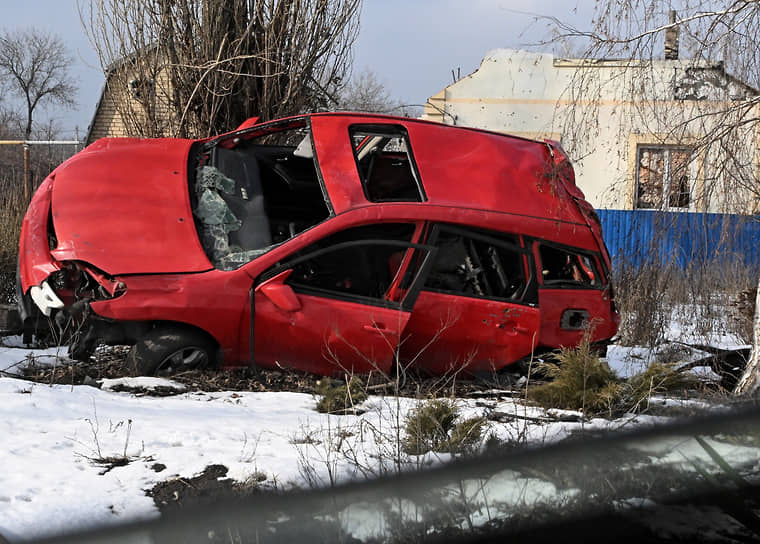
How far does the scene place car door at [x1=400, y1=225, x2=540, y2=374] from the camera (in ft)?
15.9

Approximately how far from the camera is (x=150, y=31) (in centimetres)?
802

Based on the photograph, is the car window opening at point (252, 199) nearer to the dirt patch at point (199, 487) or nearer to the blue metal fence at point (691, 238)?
the dirt patch at point (199, 487)

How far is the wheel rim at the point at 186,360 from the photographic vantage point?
4.60 metres

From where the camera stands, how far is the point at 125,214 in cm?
461

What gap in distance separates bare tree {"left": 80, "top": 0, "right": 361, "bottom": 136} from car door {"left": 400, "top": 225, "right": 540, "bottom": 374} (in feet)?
12.9

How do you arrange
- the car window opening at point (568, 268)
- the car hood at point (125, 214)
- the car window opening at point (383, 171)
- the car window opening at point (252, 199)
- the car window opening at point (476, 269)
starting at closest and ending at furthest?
the car hood at point (125, 214), the car window opening at point (252, 199), the car window opening at point (476, 269), the car window opening at point (568, 268), the car window opening at point (383, 171)

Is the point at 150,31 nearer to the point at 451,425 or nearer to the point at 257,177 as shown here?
the point at 257,177

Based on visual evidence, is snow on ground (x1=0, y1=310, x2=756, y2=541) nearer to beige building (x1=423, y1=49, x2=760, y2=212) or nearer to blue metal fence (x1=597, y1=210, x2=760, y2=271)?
beige building (x1=423, y1=49, x2=760, y2=212)

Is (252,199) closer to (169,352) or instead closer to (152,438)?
(169,352)

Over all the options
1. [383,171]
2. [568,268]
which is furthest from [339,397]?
[383,171]

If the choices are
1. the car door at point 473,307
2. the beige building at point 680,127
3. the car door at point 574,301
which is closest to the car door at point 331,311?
the car door at point 473,307

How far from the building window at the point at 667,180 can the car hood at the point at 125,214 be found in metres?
3.06

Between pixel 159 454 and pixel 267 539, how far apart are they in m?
2.96

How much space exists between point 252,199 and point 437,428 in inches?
103
